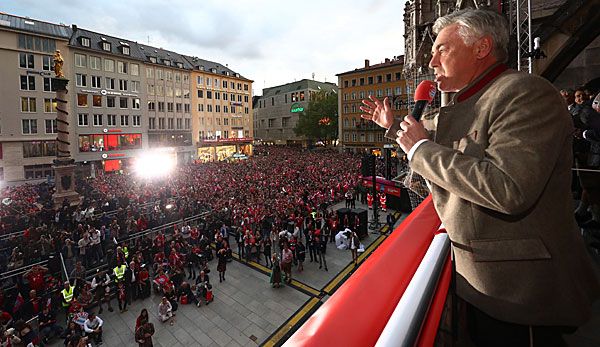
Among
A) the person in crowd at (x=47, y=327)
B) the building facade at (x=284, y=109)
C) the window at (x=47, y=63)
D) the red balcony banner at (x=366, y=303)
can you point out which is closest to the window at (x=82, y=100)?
the window at (x=47, y=63)

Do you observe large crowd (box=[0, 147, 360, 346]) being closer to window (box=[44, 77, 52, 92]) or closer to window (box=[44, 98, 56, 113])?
window (box=[44, 98, 56, 113])

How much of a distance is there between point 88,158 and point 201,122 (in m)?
20.2

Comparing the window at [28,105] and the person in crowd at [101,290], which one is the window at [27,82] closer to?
the window at [28,105]

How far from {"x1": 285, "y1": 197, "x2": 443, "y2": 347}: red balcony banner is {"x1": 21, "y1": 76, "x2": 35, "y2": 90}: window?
1968 inches

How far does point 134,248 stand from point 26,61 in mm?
38582

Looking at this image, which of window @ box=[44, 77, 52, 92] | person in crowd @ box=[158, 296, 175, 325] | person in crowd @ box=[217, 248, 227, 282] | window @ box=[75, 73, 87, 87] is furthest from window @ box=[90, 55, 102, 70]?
person in crowd @ box=[158, 296, 175, 325]

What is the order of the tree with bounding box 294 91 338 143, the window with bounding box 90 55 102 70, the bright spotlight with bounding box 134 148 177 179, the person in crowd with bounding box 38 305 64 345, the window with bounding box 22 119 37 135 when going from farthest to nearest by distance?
the tree with bounding box 294 91 338 143
the bright spotlight with bounding box 134 148 177 179
the window with bounding box 90 55 102 70
the window with bounding box 22 119 37 135
the person in crowd with bounding box 38 305 64 345

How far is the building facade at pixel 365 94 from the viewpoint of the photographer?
176 ft

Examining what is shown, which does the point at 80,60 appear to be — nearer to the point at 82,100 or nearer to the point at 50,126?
the point at 82,100

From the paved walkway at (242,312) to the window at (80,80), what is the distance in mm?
40375

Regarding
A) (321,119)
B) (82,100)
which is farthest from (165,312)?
(321,119)

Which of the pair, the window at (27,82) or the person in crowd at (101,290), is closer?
the person in crowd at (101,290)

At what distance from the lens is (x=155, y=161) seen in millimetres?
48281

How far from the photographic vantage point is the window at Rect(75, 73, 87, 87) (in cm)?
4034
